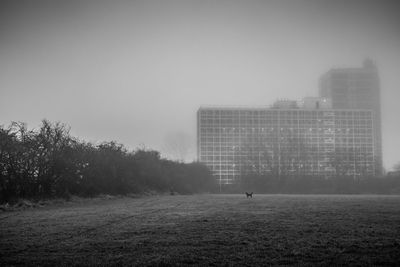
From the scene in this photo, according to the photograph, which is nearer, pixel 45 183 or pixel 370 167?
pixel 45 183

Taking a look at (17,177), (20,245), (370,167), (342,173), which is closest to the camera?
(20,245)

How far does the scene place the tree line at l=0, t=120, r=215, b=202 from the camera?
33809 mm

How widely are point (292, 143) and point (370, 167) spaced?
84.4 ft

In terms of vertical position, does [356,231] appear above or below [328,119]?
below

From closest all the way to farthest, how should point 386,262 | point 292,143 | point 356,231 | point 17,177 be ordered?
point 386,262
point 356,231
point 17,177
point 292,143

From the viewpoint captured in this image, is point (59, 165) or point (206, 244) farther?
point (59, 165)

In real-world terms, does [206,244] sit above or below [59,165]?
below

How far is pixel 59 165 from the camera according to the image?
39.0 metres

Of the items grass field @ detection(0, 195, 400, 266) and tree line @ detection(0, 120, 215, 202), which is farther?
tree line @ detection(0, 120, 215, 202)

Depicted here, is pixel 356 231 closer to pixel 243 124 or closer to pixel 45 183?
pixel 45 183

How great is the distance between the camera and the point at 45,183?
37.3m

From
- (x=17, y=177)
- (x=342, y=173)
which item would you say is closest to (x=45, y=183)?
(x=17, y=177)

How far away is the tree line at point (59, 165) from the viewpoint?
Answer: 3381 centimetres

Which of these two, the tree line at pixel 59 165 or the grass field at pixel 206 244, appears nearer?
the grass field at pixel 206 244
